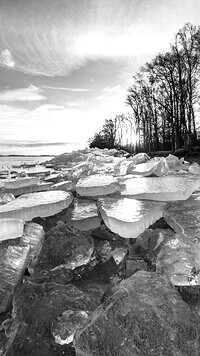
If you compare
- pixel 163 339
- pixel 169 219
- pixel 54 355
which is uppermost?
pixel 169 219

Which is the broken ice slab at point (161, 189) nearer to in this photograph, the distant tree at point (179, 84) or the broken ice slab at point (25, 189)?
the broken ice slab at point (25, 189)

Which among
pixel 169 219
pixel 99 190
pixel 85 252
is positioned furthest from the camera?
pixel 99 190

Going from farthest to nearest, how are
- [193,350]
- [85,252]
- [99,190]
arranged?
[99,190] < [85,252] < [193,350]

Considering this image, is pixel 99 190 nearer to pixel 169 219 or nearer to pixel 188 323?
pixel 169 219

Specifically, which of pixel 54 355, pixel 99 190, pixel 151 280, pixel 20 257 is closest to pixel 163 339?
pixel 151 280

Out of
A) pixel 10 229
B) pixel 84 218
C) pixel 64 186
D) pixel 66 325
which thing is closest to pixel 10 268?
pixel 10 229

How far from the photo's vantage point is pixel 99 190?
176cm

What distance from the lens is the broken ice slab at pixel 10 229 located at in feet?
4.01

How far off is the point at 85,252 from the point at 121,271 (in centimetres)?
20

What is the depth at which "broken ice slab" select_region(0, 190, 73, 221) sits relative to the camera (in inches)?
56.1

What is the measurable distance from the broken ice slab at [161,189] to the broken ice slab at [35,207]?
0.47 m

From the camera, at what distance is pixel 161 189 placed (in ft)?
5.43

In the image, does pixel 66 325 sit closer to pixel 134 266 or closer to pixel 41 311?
pixel 41 311

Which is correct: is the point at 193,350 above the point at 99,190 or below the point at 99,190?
below
